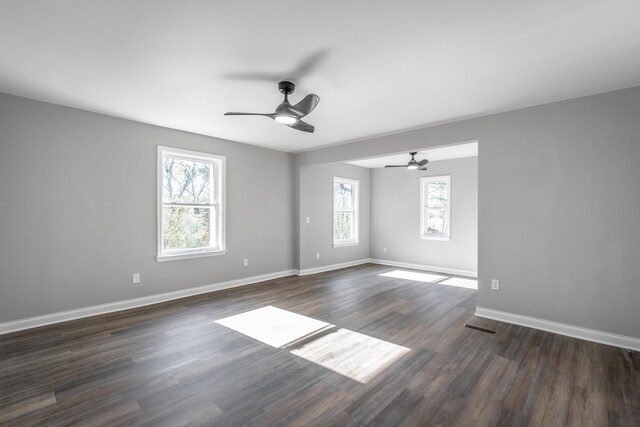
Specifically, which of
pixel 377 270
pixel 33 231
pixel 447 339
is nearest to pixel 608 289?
pixel 447 339

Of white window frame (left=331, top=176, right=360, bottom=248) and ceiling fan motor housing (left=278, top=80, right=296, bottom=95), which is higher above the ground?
ceiling fan motor housing (left=278, top=80, right=296, bottom=95)

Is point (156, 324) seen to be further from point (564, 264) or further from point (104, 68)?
point (564, 264)

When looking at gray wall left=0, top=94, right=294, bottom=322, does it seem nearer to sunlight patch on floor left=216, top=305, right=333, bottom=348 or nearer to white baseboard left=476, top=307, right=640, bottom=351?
sunlight patch on floor left=216, top=305, right=333, bottom=348

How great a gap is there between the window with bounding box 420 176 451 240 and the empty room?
1.72 m

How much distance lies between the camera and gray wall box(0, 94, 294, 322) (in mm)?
3328

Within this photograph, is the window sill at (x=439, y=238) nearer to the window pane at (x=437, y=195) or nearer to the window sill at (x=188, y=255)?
the window pane at (x=437, y=195)

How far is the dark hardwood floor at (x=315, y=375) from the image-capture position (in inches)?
77.7

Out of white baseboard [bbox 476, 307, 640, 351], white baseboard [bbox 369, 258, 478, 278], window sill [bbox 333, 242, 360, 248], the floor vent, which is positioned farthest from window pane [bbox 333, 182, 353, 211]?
the floor vent

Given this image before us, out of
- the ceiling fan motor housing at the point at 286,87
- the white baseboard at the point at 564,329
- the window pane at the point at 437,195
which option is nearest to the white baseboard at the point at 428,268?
the window pane at the point at 437,195

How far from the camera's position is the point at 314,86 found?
3.04 meters

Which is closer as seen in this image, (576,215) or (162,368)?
(162,368)

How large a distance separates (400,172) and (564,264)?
4.58 meters

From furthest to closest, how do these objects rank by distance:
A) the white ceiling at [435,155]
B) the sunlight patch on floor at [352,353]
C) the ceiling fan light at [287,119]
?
the white ceiling at [435,155] → the ceiling fan light at [287,119] → the sunlight patch on floor at [352,353]

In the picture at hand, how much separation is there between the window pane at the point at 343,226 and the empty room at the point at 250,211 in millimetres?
2032
